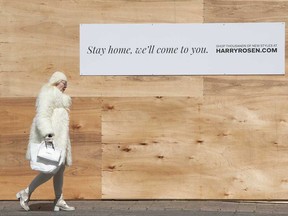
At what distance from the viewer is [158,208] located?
11.3 meters

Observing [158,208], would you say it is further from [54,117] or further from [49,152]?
[54,117]

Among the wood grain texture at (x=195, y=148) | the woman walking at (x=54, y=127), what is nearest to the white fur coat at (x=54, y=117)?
the woman walking at (x=54, y=127)

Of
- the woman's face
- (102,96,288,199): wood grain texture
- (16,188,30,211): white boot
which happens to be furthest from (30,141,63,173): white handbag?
(102,96,288,199): wood grain texture

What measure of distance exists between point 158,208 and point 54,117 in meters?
1.82

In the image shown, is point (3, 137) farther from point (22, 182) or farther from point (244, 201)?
point (244, 201)

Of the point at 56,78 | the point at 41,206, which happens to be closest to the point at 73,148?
the point at 41,206

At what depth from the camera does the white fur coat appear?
10.7m

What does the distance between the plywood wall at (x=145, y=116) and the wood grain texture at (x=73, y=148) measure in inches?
0.5

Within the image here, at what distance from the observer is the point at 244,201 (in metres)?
11.9

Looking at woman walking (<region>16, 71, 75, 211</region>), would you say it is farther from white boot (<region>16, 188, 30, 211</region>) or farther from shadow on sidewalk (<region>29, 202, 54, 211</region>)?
shadow on sidewalk (<region>29, 202, 54, 211</region>)

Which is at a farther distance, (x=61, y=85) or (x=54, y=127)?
(x=61, y=85)

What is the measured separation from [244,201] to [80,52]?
3.02 meters

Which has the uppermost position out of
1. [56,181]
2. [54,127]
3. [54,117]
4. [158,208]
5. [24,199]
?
[54,117]

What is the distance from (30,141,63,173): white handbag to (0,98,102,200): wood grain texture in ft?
4.11
